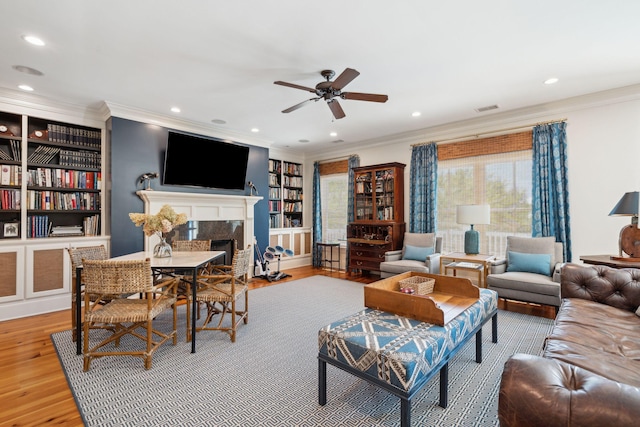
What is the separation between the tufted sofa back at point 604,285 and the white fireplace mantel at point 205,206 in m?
4.63

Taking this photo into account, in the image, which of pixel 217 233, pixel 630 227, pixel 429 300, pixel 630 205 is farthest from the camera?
pixel 217 233

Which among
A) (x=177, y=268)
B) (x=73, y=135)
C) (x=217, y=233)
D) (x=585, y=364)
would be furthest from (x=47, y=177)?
(x=585, y=364)

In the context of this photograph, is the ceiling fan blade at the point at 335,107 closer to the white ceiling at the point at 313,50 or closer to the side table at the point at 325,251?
the white ceiling at the point at 313,50

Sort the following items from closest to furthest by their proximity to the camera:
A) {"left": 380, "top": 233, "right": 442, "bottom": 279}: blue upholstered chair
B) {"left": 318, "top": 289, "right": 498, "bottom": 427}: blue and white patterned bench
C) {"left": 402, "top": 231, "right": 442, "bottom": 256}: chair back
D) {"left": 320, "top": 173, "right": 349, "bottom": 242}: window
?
{"left": 318, "top": 289, "right": 498, "bottom": 427}: blue and white patterned bench < {"left": 380, "top": 233, "right": 442, "bottom": 279}: blue upholstered chair < {"left": 402, "top": 231, "right": 442, "bottom": 256}: chair back < {"left": 320, "top": 173, "right": 349, "bottom": 242}: window

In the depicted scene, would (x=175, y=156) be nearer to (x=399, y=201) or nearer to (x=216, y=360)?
(x=216, y=360)

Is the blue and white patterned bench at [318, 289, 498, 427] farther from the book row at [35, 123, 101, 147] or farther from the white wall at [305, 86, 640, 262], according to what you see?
the book row at [35, 123, 101, 147]

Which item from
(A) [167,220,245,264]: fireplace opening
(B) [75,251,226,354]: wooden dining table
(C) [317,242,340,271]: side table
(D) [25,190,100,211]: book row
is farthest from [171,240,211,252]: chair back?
(C) [317,242,340,271]: side table

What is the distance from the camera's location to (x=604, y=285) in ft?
8.10

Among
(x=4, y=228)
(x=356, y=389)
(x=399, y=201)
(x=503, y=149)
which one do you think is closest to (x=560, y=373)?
(x=356, y=389)

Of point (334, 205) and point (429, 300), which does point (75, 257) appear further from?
point (334, 205)

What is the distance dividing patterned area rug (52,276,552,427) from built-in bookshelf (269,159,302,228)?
12.2 feet

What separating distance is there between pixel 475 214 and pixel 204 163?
4.25 m

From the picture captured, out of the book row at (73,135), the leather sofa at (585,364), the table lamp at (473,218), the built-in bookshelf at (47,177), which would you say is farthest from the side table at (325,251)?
the book row at (73,135)

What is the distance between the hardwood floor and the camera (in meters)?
1.84
